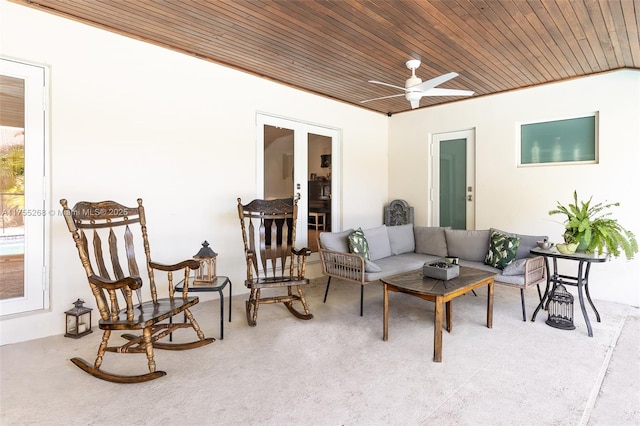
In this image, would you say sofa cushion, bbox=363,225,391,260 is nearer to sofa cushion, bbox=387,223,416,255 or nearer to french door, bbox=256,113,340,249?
sofa cushion, bbox=387,223,416,255

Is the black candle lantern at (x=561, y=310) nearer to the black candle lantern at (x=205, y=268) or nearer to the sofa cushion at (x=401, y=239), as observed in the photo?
the sofa cushion at (x=401, y=239)

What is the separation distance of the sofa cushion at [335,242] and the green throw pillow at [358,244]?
110mm

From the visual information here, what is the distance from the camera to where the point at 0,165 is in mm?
2762

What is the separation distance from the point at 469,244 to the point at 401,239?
864 mm

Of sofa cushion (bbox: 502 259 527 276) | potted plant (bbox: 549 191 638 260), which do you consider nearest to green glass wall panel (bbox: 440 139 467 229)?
sofa cushion (bbox: 502 259 527 276)

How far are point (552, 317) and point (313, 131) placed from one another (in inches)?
149

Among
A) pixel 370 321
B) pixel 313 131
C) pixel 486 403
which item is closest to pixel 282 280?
pixel 370 321

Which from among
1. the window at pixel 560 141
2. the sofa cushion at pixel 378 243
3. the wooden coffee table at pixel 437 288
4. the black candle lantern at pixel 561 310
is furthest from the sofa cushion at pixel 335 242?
the window at pixel 560 141

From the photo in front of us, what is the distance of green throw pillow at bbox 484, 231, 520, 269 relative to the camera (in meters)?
3.63

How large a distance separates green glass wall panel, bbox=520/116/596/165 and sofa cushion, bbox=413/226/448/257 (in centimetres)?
164

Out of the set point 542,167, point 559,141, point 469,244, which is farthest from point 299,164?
point 559,141

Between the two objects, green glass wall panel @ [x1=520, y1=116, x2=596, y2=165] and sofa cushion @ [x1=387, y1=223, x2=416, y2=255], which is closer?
green glass wall panel @ [x1=520, y1=116, x2=596, y2=165]

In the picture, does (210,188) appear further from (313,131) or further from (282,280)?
(313,131)

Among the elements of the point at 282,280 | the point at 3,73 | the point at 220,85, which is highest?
the point at 220,85
